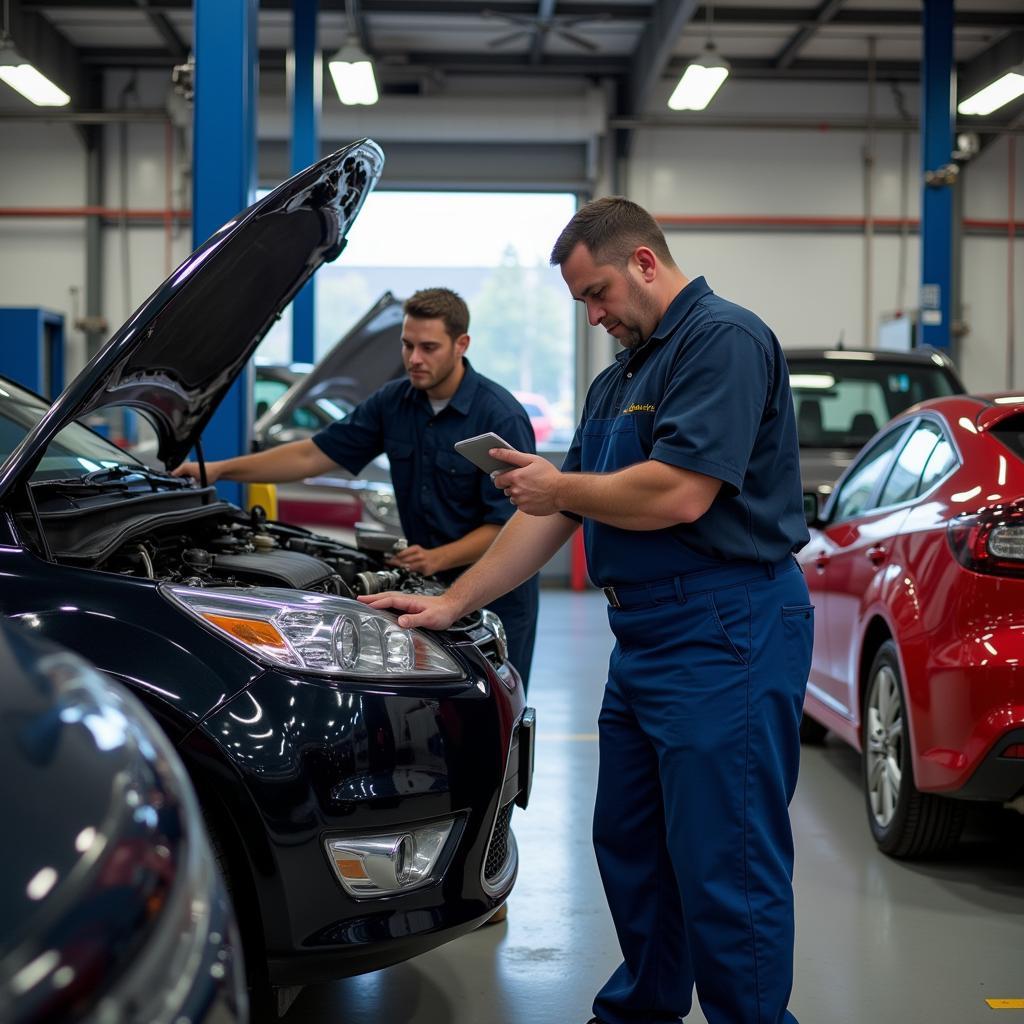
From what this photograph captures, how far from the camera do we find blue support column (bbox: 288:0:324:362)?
906cm

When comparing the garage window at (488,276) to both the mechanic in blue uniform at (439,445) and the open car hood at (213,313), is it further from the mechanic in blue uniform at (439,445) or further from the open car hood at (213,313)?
the open car hood at (213,313)

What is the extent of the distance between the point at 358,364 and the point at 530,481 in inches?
124

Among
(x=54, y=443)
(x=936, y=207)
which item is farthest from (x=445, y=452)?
(x=936, y=207)

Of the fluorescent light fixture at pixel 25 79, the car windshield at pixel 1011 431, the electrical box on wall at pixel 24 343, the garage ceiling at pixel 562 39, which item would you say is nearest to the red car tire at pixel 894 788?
the car windshield at pixel 1011 431

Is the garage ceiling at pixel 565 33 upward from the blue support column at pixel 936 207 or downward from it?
upward

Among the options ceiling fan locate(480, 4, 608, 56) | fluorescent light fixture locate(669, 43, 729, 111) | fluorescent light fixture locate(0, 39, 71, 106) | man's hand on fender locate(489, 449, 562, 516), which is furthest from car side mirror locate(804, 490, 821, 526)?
fluorescent light fixture locate(0, 39, 71, 106)

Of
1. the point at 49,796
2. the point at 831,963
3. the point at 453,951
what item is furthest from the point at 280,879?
the point at 831,963

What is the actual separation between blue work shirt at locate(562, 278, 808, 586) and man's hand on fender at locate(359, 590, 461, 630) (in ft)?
1.01

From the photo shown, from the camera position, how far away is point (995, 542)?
3.13 metres

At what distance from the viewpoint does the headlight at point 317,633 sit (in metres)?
2.07

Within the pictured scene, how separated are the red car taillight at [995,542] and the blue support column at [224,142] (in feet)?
8.56

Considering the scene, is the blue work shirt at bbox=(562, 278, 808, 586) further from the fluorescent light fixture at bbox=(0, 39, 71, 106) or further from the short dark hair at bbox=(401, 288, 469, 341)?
the fluorescent light fixture at bbox=(0, 39, 71, 106)

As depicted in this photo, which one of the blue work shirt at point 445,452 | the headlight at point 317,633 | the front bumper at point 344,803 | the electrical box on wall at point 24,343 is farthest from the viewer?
the electrical box on wall at point 24,343

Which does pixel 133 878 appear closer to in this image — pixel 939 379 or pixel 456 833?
pixel 456 833
